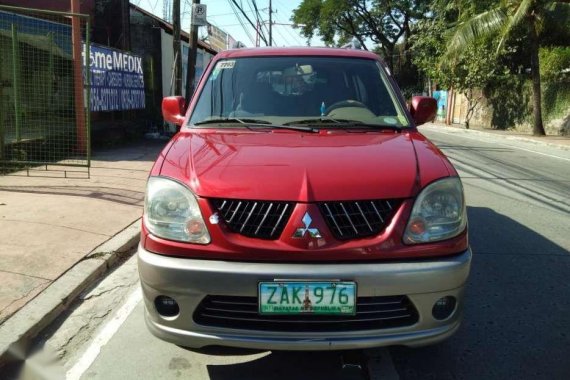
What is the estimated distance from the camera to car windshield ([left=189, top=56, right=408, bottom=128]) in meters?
3.89

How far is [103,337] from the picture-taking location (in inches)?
141

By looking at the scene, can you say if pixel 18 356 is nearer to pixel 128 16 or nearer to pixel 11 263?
pixel 11 263

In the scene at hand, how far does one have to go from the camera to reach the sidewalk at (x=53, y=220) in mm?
4273

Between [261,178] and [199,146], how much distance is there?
67 cm

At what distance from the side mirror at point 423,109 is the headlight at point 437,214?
146cm

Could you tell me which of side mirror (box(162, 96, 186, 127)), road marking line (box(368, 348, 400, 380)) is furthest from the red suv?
side mirror (box(162, 96, 186, 127))

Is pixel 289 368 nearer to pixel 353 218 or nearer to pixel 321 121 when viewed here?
pixel 353 218

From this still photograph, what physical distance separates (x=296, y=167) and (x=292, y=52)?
6.01ft

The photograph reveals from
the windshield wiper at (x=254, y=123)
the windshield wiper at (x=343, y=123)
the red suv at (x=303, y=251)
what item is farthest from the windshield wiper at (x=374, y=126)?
the red suv at (x=303, y=251)

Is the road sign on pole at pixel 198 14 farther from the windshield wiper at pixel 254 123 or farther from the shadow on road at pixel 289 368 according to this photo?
the shadow on road at pixel 289 368

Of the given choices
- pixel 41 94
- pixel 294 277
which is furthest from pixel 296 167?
pixel 41 94

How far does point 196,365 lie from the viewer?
125 inches

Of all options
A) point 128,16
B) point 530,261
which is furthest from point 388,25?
point 530,261

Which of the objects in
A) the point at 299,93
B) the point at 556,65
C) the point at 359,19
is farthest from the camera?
the point at 359,19
